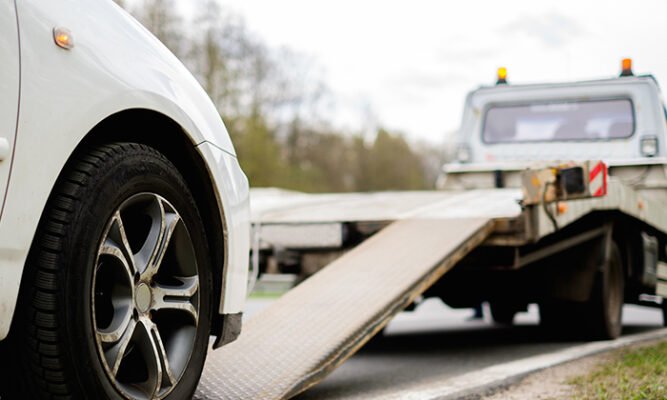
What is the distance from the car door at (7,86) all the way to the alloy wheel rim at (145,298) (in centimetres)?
42

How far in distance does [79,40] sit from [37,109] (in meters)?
0.30

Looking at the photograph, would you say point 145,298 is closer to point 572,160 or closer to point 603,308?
point 603,308

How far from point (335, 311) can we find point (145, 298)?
1.85 metres

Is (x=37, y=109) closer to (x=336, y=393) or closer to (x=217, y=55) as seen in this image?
(x=336, y=393)

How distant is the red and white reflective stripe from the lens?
19.5ft

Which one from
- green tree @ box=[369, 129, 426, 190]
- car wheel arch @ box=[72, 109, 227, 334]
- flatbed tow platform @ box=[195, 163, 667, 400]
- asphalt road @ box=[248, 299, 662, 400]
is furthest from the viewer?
green tree @ box=[369, 129, 426, 190]

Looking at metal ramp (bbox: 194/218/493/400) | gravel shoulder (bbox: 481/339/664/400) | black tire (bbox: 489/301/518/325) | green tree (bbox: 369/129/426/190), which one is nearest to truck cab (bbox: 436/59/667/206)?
black tire (bbox: 489/301/518/325)

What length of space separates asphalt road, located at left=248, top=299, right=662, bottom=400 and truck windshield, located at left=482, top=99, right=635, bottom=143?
1979 millimetres

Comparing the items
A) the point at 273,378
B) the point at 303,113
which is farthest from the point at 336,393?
the point at 303,113

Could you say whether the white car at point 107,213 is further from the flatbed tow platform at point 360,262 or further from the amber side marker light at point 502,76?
the amber side marker light at point 502,76

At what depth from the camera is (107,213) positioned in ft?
8.63

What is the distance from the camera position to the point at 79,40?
2578 mm

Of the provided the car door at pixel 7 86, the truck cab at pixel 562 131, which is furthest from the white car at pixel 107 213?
the truck cab at pixel 562 131

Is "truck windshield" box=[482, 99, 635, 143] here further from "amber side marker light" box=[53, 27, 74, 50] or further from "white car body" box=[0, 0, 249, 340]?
"amber side marker light" box=[53, 27, 74, 50]
